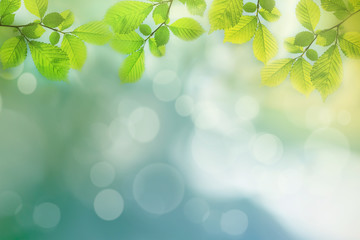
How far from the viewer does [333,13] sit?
2.78 ft

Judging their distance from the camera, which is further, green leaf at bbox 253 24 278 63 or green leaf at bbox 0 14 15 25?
green leaf at bbox 253 24 278 63

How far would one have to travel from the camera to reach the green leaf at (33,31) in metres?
0.80

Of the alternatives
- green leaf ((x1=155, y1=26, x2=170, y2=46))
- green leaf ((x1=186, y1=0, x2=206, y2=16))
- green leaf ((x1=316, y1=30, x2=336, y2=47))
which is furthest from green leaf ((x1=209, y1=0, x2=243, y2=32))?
green leaf ((x1=316, y1=30, x2=336, y2=47))

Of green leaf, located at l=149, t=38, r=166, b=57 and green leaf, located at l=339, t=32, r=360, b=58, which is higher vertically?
green leaf, located at l=339, t=32, r=360, b=58

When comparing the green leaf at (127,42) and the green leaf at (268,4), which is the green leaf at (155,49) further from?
the green leaf at (268,4)

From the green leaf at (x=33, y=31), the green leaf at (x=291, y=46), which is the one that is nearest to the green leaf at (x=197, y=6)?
Result: the green leaf at (x=291, y=46)

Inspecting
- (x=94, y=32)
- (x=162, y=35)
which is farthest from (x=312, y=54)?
(x=94, y=32)

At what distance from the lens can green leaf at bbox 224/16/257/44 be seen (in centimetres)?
88

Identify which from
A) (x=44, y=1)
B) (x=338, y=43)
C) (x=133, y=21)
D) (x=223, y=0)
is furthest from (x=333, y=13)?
(x=44, y=1)

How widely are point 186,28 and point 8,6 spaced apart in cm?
44

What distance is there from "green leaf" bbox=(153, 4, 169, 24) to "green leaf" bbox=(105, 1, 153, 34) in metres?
Answer: 0.02

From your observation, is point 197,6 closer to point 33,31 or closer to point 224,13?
point 224,13

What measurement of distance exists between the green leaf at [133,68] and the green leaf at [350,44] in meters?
0.53

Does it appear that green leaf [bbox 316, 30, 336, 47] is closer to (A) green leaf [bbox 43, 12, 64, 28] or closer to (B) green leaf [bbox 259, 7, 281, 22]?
(B) green leaf [bbox 259, 7, 281, 22]
